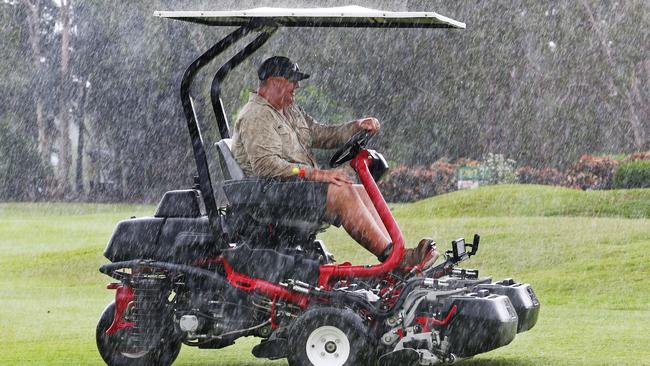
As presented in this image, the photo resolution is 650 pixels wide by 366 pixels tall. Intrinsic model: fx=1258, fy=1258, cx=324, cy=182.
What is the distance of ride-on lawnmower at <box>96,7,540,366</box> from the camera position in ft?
20.7

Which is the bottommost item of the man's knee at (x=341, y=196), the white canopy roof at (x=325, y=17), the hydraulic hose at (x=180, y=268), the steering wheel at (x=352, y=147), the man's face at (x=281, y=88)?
the hydraulic hose at (x=180, y=268)

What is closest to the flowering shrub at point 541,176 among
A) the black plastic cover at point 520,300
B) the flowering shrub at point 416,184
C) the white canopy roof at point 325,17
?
the flowering shrub at point 416,184

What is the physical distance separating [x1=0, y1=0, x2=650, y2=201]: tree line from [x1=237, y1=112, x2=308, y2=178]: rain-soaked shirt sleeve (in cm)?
2191

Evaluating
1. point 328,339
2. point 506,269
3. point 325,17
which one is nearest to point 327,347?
point 328,339

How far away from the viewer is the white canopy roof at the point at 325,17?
253 inches

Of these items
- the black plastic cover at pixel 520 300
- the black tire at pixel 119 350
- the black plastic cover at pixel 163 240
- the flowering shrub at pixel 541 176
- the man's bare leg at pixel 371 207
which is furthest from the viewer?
the flowering shrub at pixel 541 176

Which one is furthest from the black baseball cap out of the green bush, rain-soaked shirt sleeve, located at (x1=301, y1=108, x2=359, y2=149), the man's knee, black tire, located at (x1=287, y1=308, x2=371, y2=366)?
the green bush

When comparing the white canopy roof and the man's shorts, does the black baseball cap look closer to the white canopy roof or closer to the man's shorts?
the white canopy roof

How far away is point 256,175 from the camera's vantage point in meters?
6.68

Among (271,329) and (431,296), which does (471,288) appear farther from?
(271,329)

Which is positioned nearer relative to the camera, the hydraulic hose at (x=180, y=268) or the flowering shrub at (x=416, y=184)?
the hydraulic hose at (x=180, y=268)

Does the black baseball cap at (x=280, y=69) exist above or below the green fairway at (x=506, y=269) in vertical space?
above

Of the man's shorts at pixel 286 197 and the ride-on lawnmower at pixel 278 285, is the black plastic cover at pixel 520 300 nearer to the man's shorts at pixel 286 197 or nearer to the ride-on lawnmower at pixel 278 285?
the ride-on lawnmower at pixel 278 285

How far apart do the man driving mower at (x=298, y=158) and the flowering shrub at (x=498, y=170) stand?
2427 centimetres
